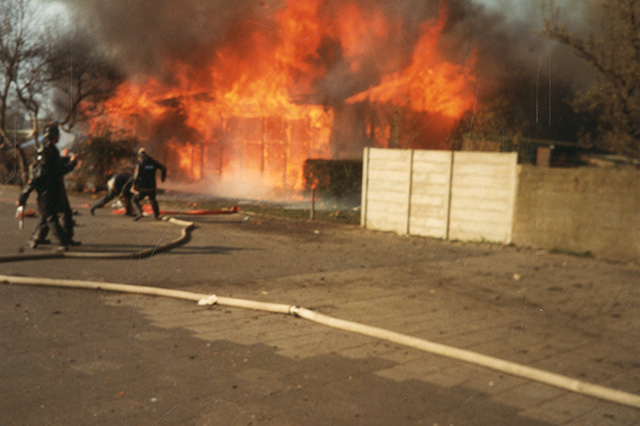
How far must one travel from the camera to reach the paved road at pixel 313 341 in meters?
4.20

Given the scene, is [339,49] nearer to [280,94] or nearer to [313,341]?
[280,94]

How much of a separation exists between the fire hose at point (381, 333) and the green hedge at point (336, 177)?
12.4 meters

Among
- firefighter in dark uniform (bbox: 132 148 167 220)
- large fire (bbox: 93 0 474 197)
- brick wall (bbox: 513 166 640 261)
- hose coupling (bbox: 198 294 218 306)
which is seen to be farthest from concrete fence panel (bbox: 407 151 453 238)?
large fire (bbox: 93 0 474 197)

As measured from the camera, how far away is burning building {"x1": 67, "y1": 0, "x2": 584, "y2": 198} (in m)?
24.2

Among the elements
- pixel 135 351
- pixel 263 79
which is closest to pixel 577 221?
pixel 135 351

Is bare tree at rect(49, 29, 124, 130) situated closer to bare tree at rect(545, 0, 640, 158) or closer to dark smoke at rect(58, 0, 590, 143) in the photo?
dark smoke at rect(58, 0, 590, 143)

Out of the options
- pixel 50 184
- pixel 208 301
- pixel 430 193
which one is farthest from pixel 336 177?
pixel 208 301

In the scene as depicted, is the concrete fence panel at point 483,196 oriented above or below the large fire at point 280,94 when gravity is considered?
below

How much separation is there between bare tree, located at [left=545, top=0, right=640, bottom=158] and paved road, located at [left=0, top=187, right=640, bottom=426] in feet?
14.5

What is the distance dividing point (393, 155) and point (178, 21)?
13.8m

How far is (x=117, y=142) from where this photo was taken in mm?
23938

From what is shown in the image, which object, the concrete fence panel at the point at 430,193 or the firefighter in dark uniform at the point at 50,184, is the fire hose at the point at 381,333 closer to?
the firefighter in dark uniform at the point at 50,184

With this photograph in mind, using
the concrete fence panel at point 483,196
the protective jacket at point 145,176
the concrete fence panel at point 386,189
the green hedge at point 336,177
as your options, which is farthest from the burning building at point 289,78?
the concrete fence panel at point 483,196

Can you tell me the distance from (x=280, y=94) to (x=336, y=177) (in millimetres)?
6459
